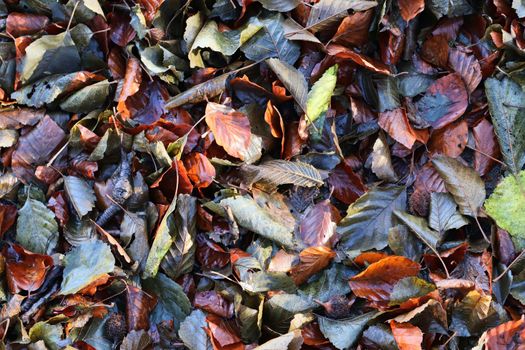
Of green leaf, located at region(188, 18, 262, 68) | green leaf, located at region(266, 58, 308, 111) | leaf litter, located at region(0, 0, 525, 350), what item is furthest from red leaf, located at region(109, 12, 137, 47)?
green leaf, located at region(266, 58, 308, 111)

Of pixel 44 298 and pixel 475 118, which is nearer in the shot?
pixel 44 298

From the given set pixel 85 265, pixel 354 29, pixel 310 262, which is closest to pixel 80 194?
pixel 85 265

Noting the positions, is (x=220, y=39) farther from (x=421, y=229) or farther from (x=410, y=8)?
(x=421, y=229)

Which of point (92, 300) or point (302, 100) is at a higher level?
point (302, 100)

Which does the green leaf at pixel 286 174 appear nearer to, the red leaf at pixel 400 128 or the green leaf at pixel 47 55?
the red leaf at pixel 400 128

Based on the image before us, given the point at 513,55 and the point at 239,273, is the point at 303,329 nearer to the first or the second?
the point at 239,273

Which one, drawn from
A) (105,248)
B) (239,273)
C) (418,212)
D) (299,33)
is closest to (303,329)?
(239,273)

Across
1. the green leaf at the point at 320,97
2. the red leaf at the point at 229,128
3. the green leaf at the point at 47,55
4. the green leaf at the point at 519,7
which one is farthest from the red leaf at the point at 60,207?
the green leaf at the point at 519,7
